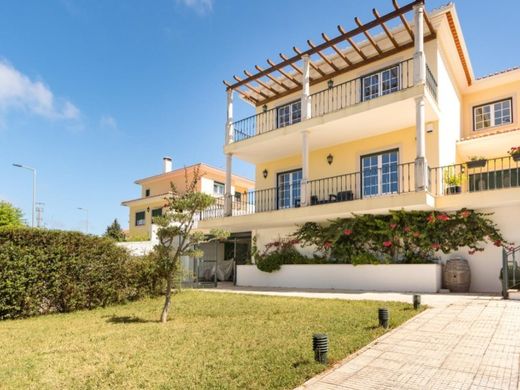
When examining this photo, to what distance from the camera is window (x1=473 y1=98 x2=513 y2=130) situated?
1520 cm

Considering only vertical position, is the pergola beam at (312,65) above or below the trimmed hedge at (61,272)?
above

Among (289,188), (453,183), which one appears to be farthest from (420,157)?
(289,188)

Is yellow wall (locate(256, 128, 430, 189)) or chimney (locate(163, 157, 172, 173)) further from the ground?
chimney (locate(163, 157, 172, 173))

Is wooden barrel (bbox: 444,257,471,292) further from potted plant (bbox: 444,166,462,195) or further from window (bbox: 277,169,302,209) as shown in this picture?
window (bbox: 277,169,302,209)

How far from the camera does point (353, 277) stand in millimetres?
12750

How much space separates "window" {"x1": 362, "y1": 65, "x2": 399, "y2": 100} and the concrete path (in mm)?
10110

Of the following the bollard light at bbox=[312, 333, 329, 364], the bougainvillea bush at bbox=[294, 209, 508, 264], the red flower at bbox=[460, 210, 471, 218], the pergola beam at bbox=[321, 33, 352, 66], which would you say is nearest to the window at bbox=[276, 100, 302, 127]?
the pergola beam at bbox=[321, 33, 352, 66]

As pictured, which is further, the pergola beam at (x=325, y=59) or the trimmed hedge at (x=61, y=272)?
the pergola beam at (x=325, y=59)

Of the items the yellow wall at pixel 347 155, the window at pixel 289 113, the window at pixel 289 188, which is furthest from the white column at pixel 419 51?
the window at pixel 289 188

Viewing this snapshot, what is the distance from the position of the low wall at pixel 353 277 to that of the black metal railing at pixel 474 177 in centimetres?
274

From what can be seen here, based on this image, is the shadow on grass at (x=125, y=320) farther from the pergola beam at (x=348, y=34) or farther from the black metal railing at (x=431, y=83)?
the pergola beam at (x=348, y=34)

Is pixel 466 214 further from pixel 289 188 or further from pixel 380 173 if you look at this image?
pixel 289 188

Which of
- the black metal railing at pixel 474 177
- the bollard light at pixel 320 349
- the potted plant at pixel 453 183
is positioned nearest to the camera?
the bollard light at pixel 320 349

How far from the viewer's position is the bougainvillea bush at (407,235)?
11.6 metres
